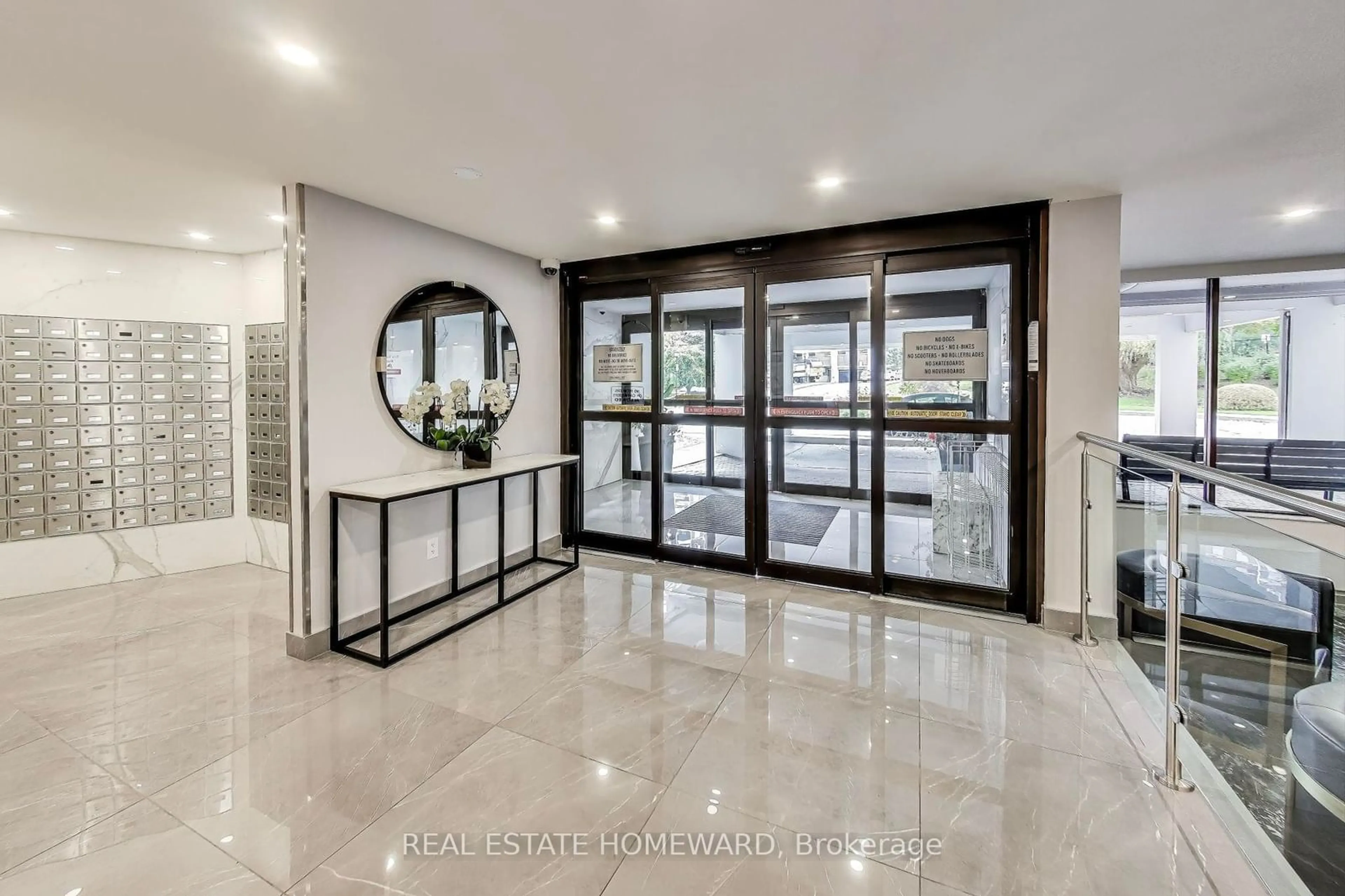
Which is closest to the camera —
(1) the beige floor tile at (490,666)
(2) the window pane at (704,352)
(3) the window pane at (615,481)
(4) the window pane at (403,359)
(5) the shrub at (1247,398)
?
(1) the beige floor tile at (490,666)

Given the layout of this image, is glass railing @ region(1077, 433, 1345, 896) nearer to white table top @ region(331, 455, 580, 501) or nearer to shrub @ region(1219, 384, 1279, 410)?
white table top @ region(331, 455, 580, 501)

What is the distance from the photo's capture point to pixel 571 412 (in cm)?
475

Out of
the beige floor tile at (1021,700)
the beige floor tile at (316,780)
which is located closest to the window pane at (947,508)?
the beige floor tile at (1021,700)

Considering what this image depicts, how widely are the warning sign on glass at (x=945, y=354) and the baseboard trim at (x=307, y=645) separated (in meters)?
3.83

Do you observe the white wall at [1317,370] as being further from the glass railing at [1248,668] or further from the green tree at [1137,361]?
the glass railing at [1248,668]

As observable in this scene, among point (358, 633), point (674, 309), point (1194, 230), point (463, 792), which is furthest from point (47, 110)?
point (1194, 230)

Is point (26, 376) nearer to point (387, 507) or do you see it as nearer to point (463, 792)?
point (387, 507)

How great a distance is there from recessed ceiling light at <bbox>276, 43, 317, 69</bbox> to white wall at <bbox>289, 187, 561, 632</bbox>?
1.21 m

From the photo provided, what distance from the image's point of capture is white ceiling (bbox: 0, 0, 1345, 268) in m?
1.59

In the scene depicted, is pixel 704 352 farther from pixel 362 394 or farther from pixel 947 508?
pixel 362 394

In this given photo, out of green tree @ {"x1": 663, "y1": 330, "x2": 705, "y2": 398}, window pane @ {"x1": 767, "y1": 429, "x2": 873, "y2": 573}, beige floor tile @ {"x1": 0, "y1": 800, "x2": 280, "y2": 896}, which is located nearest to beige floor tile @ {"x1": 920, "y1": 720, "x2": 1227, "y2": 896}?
window pane @ {"x1": 767, "y1": 429, "x2": 873, "y2": 573}

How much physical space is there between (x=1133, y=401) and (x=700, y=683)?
6.62m

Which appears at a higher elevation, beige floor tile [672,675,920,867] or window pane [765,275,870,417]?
window pane [765,275,870,417]

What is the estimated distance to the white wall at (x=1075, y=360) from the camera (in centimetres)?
301
